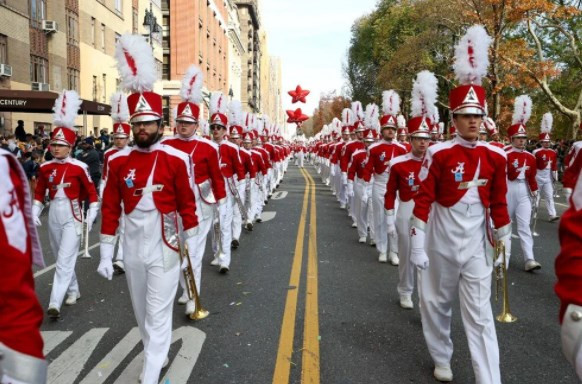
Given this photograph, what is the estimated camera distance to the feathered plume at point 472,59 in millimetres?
4594

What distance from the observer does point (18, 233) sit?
1.97 metres

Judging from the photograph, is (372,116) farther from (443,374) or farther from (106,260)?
(106,260)

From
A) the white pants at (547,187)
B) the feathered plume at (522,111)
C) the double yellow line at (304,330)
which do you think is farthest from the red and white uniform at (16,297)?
the white pants at (547,187)

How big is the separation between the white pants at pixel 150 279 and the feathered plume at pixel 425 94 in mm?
3872

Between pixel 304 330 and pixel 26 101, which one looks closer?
pixel 304 330

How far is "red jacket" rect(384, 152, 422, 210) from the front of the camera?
7.03 metres

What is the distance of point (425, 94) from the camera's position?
6.73 meters

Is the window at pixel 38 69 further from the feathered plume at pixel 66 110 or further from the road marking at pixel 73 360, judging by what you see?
the road marking at pixel 73 360

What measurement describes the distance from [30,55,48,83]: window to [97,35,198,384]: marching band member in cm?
2432

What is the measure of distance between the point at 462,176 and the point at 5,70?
2318 cm

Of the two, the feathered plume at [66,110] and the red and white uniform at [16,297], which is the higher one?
the feathered plume at [66,110]

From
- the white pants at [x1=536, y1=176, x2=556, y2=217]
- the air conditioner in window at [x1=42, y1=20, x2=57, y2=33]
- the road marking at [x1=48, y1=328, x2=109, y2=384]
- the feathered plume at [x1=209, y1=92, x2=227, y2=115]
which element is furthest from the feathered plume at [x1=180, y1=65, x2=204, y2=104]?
the air conditioner in window at [x1=42, y1=20, x2=57, y2=33]

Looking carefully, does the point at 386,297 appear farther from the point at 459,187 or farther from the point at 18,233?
the point at 18,233

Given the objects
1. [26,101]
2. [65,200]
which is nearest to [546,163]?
[65,200]
